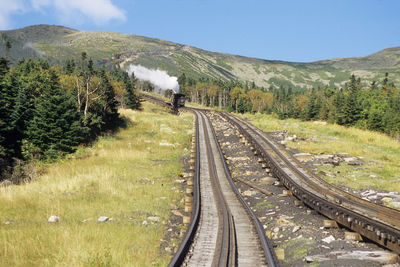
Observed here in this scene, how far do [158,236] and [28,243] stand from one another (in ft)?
12.3

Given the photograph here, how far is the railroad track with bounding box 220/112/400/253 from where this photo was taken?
324 inches

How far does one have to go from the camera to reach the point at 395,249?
756 cm

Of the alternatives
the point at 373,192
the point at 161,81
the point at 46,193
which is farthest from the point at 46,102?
the point at 161,81

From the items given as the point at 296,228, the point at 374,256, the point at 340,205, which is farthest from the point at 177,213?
the point at 374,256

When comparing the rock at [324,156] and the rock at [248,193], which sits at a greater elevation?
the rock at [324,156]

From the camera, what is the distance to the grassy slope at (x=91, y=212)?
7.13 meters

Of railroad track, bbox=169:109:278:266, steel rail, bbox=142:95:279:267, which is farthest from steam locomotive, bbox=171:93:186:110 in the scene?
steel rail, bbox=142:95:279:267

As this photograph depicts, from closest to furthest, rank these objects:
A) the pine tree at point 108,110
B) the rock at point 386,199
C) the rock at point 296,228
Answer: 1. the rock at point 296,228
2. the rock at point 386,199
3. the pine tree at point 108,110

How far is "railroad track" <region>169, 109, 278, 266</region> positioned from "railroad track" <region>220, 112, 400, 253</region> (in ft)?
9.84

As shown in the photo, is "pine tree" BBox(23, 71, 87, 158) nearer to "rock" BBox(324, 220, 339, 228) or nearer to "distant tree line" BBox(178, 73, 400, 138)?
"rock" BBox(324, 220, 339, 228)

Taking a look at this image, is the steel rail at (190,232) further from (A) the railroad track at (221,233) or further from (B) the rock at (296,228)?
(B) the rock at (296,228)

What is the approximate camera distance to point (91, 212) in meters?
10.8

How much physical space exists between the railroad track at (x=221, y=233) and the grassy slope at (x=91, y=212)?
1004 mm

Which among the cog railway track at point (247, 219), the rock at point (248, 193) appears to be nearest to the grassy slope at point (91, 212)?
the cog railway track at point (247, 219)
